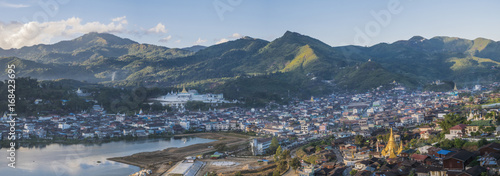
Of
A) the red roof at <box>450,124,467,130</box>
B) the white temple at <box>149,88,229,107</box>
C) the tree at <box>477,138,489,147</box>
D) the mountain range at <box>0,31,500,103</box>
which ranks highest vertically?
the mountain range at <box>0,31,500,103</box>

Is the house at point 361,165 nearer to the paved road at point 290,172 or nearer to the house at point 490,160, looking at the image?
the paved road at point 290,172

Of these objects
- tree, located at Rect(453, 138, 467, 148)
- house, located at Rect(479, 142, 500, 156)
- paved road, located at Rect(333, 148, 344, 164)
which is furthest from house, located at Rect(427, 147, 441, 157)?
paved road, located at Rect(333, 148, 344, 164)

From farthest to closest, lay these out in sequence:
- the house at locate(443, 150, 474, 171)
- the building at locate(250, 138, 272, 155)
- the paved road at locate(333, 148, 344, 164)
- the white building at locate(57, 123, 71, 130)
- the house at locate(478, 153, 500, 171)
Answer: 1. the white building at locate(57, 123, 71, 130)
2. the building at locate(250, 138, 272, 155)
3. the paved road at locate(333, 148, 344, 164)
4. the house at locate(443, 150, 474, 171)
5. the house at locate(478, 153, 500, 171)

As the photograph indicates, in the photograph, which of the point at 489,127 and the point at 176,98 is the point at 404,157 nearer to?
the point at 489,127

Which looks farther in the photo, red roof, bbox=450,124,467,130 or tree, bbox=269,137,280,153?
tree, bbox=269,137,280,153

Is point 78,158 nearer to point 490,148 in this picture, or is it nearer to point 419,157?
point 419,157

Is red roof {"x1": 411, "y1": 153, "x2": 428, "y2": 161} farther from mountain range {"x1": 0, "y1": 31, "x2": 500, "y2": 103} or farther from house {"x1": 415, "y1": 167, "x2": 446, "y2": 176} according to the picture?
mountain range {"x1": 0, "y1": 31, "x2": 500, "y2": 103}

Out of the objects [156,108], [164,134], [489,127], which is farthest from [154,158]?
[156,108]

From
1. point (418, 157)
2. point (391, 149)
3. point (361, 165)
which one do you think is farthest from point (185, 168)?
point (418, 157)
